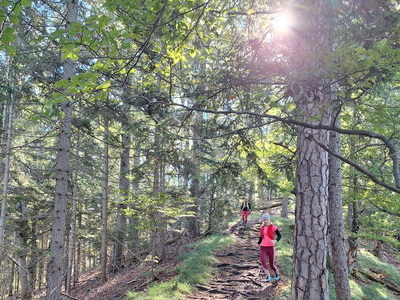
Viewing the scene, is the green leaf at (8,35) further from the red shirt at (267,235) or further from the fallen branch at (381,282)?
the fallen branch at (381,282)

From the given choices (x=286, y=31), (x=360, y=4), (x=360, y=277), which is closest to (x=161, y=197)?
(x=286, y=31)

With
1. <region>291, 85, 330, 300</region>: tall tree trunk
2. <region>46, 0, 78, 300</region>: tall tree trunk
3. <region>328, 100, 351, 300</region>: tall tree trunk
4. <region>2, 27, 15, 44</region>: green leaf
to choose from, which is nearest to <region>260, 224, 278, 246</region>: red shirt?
<region>328, 100, 351, 300</region>: tall tree trunk

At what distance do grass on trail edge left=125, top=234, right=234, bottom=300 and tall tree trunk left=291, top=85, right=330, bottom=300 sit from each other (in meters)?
3.51

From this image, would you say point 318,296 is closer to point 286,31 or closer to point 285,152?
point 286,31

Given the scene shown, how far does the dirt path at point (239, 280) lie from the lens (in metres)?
6.43

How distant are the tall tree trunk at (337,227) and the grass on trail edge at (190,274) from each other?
3447 millimetres

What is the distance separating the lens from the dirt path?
643cm

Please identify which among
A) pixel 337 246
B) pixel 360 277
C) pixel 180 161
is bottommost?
pixel 360 277

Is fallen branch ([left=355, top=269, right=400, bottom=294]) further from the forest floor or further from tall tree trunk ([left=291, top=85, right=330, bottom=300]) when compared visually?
tall tree trunk ([left=291, top=85, right=330, bottom=300])

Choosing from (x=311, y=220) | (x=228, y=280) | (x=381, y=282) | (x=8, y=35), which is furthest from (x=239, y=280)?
(x=8, y=35)

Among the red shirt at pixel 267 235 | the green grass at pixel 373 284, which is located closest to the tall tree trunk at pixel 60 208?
the red shirt at pixel 267 235

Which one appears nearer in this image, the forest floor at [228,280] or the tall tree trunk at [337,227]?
the tall tree trunk at [337,227]

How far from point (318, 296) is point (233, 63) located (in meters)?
3.39

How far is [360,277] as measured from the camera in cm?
995
